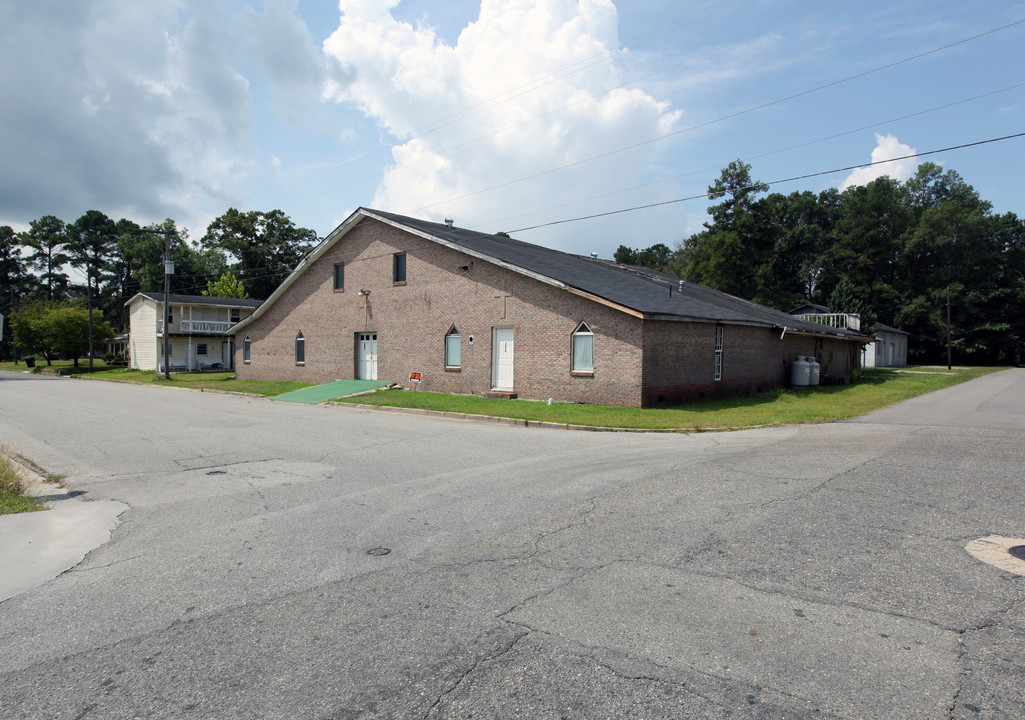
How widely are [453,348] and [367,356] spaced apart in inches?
230

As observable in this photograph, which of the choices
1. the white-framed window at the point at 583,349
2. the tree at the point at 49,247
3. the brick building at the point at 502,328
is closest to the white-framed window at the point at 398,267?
the brick building at the point at 502,328

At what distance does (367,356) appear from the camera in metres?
28.2

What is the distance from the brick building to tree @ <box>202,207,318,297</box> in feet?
134

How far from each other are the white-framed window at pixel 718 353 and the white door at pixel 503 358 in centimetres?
707

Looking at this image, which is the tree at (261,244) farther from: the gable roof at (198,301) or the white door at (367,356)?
the white door at (367,356)

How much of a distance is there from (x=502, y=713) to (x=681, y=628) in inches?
59.1

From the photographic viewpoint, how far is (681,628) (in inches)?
161

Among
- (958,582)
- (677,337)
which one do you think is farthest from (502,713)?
(677,337)

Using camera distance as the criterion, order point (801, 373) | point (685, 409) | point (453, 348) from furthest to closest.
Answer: point (801, 373) < point (453, 348) < point (685, 409)

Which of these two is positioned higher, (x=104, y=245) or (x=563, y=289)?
(x=104, y=245)

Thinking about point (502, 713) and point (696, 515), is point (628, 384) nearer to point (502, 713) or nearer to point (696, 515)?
point (696, 515)

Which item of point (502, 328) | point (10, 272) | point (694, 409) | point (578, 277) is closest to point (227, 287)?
point (10, 272)

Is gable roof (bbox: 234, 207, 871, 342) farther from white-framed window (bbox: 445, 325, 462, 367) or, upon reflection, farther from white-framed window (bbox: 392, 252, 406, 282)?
white-framed window (bbox: 445, 325, 462, 367)

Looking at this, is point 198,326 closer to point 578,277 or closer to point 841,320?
point 578,277
